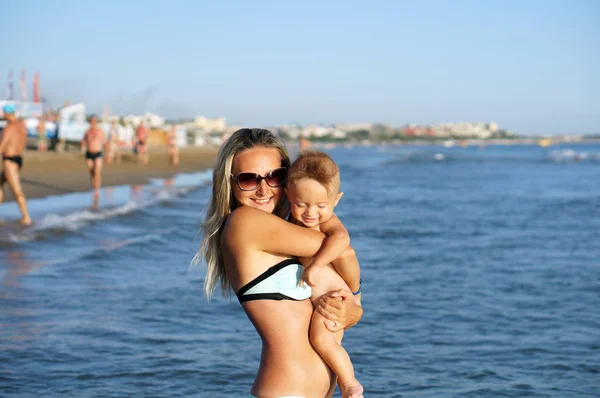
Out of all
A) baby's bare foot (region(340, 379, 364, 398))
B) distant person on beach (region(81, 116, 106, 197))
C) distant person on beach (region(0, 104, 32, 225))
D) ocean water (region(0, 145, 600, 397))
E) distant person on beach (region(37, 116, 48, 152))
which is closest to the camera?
baby's bare foot (region(340, 379, 364, 398))

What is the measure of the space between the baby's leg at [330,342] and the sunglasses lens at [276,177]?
1.15 feet

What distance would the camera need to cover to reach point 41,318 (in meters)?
7.23

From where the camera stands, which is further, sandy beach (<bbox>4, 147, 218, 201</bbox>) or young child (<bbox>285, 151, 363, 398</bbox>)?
sandy beach (<bbox>4, 147, 218, 201</bbox>)

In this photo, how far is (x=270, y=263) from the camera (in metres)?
2.73

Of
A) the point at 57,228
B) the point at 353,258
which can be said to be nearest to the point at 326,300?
the point at 353,258

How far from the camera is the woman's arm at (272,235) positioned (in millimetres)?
2688

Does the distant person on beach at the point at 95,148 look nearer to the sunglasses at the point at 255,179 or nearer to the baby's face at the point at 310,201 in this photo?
the sunglasses at the point at 255,179

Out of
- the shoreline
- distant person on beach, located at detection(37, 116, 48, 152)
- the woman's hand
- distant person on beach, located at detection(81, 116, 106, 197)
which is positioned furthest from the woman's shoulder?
distant person on beach, located at detection(37, 116, 48, 152)

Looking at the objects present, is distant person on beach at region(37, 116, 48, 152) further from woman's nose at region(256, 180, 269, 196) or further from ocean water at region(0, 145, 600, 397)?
woman's nose at region(256, 180, 269, 196)

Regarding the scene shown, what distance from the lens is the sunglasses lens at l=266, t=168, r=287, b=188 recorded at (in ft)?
9.36

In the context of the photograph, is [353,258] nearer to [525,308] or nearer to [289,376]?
[289,376]

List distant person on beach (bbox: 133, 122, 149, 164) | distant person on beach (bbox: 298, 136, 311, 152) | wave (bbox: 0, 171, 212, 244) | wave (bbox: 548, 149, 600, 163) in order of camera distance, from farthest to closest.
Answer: wave (bbox: 548, 149, 600, 163)
distant person on beach (bbox: 133, 122, 149, 164)
wave (bbox: 0, 171, 212, 244)
distant person on beach (bbox: 298, 136, 311, 152)

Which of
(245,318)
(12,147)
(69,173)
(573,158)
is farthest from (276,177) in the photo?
(573,158)

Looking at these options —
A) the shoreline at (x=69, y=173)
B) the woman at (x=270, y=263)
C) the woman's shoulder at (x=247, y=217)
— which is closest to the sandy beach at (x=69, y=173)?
the shoreline at (x=69, y=173)
